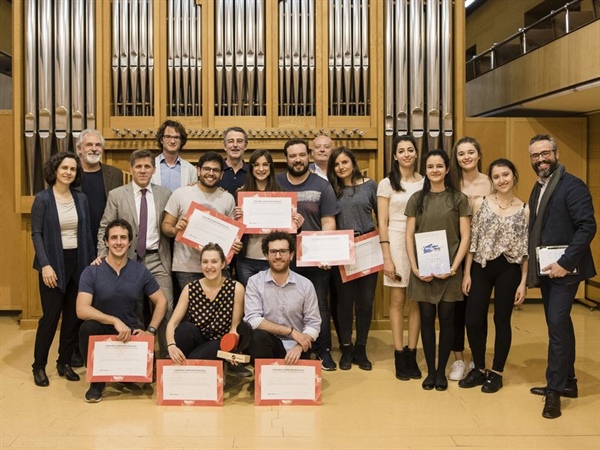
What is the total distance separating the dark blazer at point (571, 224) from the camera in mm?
3914

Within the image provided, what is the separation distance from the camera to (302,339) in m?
4.18

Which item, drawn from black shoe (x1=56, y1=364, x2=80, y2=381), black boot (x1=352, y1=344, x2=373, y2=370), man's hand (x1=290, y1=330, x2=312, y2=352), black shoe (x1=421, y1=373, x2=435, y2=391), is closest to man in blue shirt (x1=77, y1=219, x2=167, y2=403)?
black shoe (x1=56, y1=364, x2=80, y2=381)

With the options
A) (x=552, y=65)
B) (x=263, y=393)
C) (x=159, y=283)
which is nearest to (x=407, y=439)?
(x=263, y=393)

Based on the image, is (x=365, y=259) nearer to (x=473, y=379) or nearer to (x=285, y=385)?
(x=473, y=379)

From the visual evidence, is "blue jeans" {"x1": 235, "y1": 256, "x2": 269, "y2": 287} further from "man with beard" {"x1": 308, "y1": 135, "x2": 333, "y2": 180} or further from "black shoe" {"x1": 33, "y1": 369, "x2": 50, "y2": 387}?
"black shoe" {"x1": 33, "y1": 369, "x2": 50, "y2": 387}

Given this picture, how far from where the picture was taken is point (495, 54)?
8.71m

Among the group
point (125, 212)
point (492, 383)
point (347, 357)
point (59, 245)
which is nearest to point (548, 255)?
point (492, 383)

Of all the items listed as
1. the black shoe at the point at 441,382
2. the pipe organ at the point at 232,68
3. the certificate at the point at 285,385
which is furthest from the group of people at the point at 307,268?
the pipe organ at the point at 232,68

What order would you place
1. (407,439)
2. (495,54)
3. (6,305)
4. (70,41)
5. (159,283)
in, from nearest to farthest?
(407,439), (159,283), (70,41), (6,305), (495,54)

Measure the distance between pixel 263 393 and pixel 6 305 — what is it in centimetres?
384

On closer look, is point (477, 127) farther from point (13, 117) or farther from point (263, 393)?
point (13, 117)

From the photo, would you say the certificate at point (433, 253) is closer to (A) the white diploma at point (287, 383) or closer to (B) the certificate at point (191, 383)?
(A) the white diploma at point (287, 383)

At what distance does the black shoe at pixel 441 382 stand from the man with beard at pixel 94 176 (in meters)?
2.56

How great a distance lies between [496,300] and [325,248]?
1.18 m
